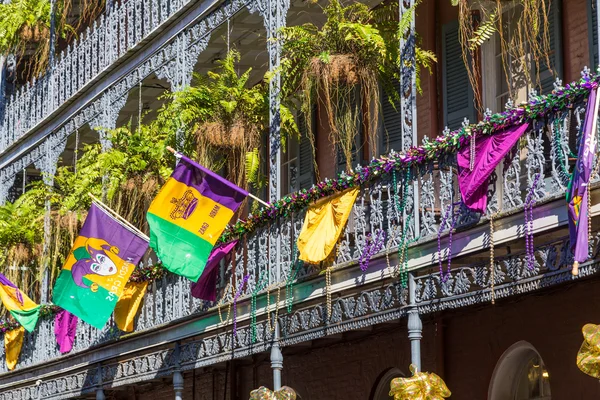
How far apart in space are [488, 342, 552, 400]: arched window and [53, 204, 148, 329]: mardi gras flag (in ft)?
16.1

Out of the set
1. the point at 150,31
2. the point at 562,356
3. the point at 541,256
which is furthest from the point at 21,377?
the point at 541,256

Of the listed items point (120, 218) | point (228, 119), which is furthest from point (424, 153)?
point (120, 218)

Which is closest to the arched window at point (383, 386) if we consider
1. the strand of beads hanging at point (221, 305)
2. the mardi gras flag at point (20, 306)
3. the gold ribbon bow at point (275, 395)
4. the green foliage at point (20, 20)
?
the gold ribbon bow at point (275, 395)

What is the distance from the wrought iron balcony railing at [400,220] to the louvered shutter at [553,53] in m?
0.70

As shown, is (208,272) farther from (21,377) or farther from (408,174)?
(21,377)

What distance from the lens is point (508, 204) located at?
1062 cm

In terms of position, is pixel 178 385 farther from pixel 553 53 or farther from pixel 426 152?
pixel 553 53

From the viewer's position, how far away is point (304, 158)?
18.2 meters

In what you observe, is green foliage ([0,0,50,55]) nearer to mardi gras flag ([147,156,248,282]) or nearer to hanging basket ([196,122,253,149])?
hanging basket ([196,122,253,149])

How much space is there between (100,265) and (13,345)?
5.92 meters

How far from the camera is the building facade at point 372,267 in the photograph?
1081 centimetres

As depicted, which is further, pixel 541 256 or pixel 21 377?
pixel 21 377

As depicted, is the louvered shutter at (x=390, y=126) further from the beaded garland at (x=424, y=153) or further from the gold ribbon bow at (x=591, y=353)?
the gold ribbon bow at (x=591, y=353)

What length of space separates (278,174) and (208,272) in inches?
54.8
